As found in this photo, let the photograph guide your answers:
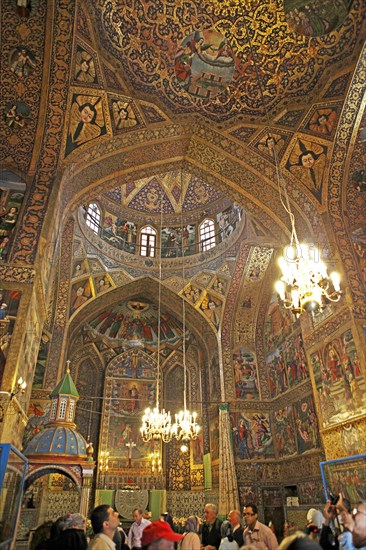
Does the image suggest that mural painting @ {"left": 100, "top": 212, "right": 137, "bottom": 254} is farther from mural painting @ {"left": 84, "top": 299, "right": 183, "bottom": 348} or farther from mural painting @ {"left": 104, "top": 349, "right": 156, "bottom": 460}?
mural painting @ {"left": 104, "top": 349, "right": 156, "bottom": 460}

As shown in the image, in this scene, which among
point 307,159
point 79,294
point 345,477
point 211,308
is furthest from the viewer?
point 211,308

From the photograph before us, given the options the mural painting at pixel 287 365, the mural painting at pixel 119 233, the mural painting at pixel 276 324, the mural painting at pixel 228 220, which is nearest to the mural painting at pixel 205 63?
the mural painting at pixel 228 220

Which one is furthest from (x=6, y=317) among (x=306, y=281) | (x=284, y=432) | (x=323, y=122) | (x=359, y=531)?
(x=284, y=432)

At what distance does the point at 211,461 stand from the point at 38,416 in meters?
5.96

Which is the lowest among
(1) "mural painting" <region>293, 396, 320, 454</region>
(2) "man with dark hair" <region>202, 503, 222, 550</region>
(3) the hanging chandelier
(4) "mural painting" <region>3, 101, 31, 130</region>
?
(2) "man with dark hair" <region>202, 503, 222, 550</region>

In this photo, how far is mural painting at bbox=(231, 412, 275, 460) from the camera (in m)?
12.1

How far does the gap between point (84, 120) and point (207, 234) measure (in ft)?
24.5

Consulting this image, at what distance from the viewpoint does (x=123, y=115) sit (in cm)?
923

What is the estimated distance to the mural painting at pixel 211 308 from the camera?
1417 centimetres

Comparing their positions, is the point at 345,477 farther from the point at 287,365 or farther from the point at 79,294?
the point at 79,294

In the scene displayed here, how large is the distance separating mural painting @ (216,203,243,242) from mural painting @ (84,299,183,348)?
4.13 metres

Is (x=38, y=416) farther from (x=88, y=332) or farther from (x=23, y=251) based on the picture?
(x=23, y=251)

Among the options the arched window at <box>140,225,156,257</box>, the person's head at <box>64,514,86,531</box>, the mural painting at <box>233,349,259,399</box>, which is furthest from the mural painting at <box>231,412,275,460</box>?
the person's head at <box>64,514,86,531</box>

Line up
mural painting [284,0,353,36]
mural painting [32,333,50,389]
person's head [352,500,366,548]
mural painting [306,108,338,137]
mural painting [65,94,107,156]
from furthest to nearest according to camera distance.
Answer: mural painting [32,333,50,389] → mural painting [306,108,338,137] → mural painting [65,94,107,156] → mural painting [284,0,353,36] → person's head [352,500,366,548]
